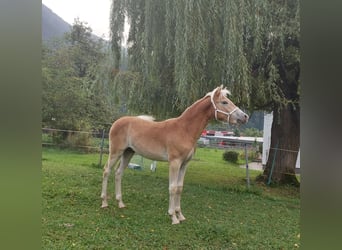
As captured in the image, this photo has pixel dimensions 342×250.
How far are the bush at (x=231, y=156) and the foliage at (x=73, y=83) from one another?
1922 millimetres

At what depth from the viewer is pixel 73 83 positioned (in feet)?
17.3

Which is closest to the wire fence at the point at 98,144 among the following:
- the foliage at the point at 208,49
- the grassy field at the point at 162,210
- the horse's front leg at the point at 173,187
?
the grassy field at the point at 162,210

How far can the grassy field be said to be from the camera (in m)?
2.70

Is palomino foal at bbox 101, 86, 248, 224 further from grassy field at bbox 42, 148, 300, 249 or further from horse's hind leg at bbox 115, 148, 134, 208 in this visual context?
grassy field at bbox 42, 148, 300, 249

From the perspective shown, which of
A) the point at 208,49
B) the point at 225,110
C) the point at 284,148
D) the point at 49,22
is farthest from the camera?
the point at 284,148

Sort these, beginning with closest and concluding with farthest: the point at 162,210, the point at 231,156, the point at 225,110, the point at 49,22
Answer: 1. the point at 225,110
2. the point at 49,22
3. the point at 162,210
4. the point at 231,156

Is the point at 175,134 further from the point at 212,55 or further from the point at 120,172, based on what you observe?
the point at 212,55

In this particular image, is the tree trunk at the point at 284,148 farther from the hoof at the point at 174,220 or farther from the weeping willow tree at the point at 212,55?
the hoof at the point at 174,220

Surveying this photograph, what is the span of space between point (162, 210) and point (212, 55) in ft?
6.39

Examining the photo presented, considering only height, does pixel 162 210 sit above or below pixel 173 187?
below

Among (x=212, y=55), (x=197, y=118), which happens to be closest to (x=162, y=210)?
(x=197, y=118)
